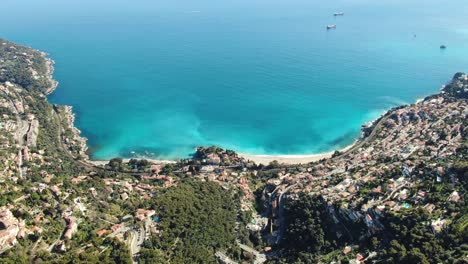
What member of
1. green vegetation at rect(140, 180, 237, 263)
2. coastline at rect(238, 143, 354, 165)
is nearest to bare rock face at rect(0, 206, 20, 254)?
green vegetation at rect(140, 180, 237, 263)

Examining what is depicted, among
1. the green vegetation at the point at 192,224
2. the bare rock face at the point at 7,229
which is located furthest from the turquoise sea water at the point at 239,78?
the bare rock face at the point at 7,229

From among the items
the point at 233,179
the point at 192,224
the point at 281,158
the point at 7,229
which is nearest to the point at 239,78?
the point at 281,158

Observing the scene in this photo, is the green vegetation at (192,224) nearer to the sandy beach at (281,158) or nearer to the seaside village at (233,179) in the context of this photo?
the seaside village at (233,179)

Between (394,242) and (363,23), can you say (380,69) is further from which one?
(394,242)

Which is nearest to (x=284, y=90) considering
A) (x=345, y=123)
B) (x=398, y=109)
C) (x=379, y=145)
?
(x=345, y=123)

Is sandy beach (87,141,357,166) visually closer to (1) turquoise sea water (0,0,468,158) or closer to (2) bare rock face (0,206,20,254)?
(1) turquoise sea water (0,0,468,158)

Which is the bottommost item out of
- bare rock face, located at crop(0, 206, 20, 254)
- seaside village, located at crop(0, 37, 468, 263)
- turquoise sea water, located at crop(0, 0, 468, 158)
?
bare rock face, located at crop(0, 206, 20, 254)

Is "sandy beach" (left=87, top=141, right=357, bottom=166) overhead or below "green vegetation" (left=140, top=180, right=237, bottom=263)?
overhead
